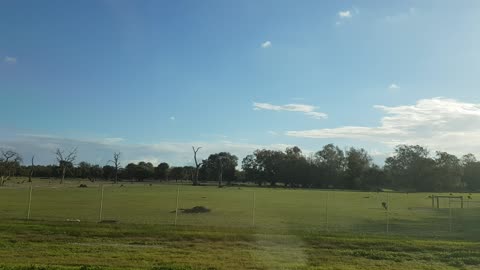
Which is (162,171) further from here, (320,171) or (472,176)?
(472,176)

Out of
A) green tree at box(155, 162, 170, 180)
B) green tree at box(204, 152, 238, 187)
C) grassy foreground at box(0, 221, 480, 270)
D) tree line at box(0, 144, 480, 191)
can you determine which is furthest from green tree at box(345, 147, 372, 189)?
grassy foreground at box(0, 221, 480, 270)

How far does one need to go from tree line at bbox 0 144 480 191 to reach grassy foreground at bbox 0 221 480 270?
11193 centimetres

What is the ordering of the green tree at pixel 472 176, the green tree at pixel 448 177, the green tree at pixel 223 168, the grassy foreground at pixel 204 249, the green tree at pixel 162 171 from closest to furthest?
the grassy foreground at pixel 204 249 → the green tree at pixel 448 177 → the green tree at pixel 472 176 → the green tree at pixel 223 168 → the green tree at pixel 162 171

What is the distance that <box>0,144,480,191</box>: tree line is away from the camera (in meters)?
145

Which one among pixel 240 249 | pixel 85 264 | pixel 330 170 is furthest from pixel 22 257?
pixel 330 170

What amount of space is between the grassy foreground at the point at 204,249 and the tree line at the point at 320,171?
112 meters

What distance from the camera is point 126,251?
16.1 meters

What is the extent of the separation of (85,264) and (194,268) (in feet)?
10.1

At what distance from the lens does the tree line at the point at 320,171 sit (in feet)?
477

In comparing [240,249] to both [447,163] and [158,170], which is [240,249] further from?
[158,170]

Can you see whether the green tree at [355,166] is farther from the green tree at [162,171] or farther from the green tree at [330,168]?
the green tree at [162,171]

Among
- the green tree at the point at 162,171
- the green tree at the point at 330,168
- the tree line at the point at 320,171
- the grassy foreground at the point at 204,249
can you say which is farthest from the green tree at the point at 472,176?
the grassy foreground at the point at 204,249

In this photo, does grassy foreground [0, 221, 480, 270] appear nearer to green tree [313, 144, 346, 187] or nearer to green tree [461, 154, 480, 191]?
green tree [313, 144, 346, 187]

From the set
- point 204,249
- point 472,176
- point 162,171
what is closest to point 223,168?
point 162,171
